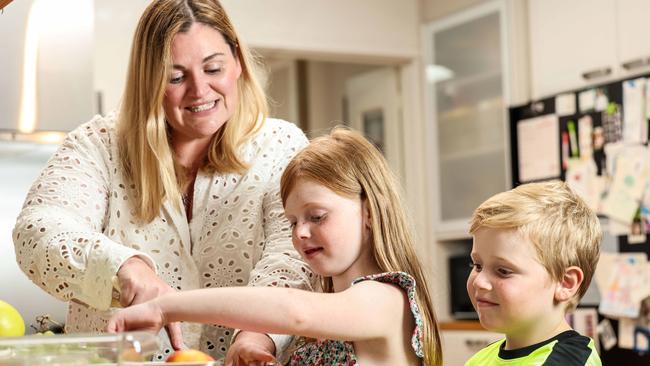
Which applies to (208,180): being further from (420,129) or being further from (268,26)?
(420,129)

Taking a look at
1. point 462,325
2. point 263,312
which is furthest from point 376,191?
point 462,325

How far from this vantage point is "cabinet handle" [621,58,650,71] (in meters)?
3.60

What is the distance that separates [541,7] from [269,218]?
3.00m

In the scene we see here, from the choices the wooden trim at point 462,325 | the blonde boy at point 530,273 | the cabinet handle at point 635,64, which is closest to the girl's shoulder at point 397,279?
the blonde boy at point 530,273

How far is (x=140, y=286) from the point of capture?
1.12 meters

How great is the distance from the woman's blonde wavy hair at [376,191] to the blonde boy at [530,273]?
8 centimetres

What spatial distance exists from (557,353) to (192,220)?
63 centimetres

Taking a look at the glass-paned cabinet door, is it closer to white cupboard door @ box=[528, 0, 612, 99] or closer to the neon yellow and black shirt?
white cupboard door @ box=[528, 0, 612, 99]

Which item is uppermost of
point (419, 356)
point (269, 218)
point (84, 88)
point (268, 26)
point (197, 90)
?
point (268, 26)

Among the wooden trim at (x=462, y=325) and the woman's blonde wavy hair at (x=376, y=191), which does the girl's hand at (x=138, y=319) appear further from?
the wooden trim at (x=462, y=325)

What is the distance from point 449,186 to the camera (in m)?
4.75

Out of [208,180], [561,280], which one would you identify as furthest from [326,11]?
[561,280]

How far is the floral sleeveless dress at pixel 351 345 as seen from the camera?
1226 millimetres

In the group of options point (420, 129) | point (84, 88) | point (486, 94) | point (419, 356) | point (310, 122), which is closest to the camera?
point (419, 356)
